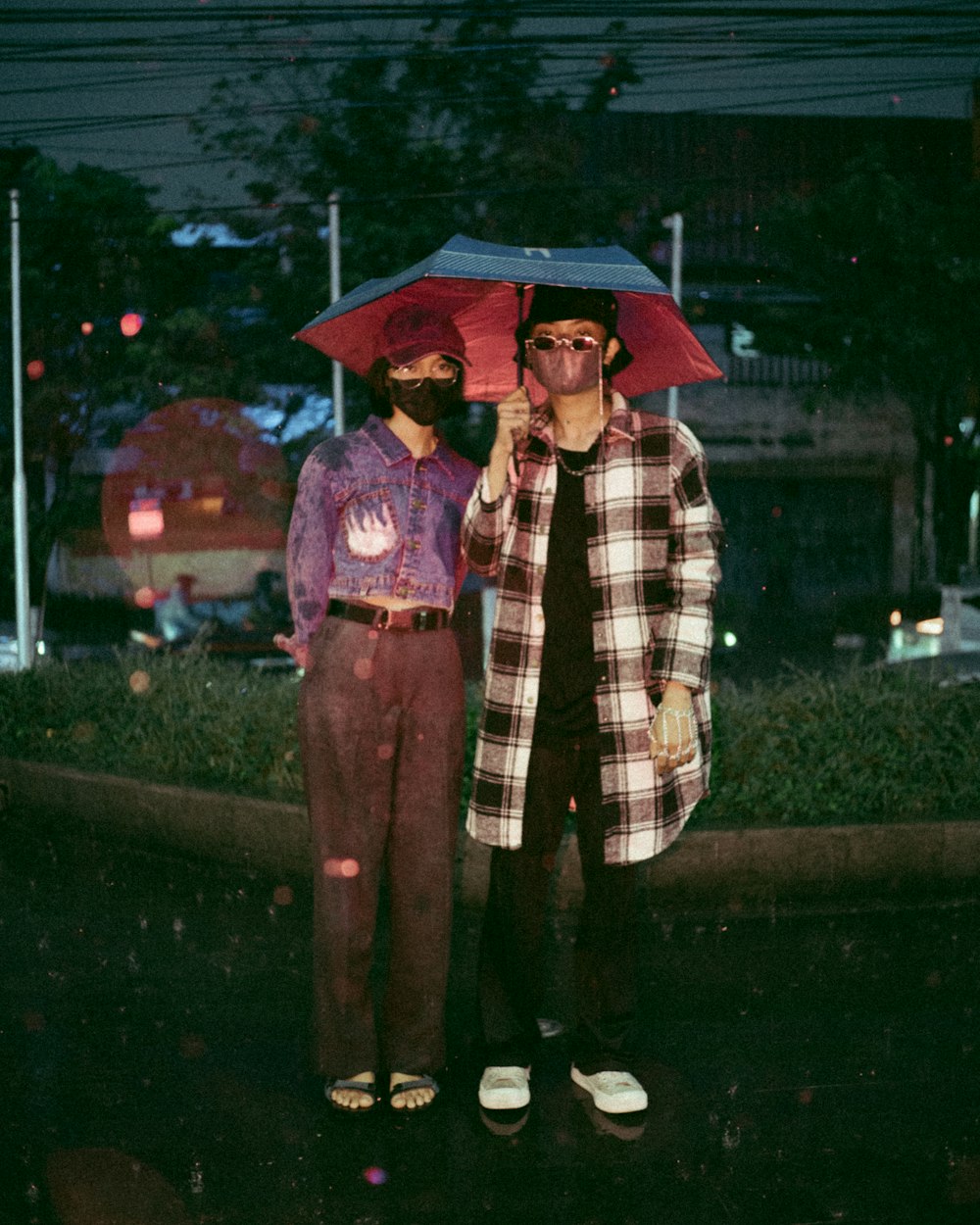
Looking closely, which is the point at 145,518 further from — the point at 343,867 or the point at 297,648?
the point at 343,867

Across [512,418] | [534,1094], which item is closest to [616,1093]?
[534,1094]

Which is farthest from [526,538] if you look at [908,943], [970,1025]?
[908,943]

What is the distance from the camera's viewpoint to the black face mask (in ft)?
12.5

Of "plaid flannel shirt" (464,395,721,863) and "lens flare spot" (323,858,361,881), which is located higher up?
"plaid flannel shirt" (464,395,721,863)

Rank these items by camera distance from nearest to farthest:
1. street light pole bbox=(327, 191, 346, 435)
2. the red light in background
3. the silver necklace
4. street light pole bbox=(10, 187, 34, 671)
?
1. the silver necklace
2. street light pole bbox=(327, 191, 346, 435)
3. street light pole bbox=(10, 187, 34, 671)
4. the red light in background

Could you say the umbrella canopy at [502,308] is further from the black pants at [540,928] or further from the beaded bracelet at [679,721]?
the black pants at [540,928]

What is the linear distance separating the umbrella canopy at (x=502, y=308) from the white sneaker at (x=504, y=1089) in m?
1.88

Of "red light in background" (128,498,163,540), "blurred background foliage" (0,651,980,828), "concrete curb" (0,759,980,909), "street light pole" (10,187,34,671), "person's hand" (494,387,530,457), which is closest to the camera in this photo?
"person's hand" (494,387,530,457)

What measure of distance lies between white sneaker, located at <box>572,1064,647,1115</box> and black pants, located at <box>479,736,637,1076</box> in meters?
0.03

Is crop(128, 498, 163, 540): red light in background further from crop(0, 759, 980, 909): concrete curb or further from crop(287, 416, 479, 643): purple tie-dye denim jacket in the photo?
crop(287, 416, 479, 643): purple tie-dye denim jacket

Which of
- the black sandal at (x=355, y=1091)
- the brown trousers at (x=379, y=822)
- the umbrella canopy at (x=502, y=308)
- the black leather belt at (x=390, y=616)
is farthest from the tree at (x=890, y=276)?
the black sandal at (x=355, y=1091)

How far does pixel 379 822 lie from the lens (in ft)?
12.5

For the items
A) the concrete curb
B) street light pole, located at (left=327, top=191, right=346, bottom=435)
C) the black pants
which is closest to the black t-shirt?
the black pants

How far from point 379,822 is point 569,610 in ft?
2.58
